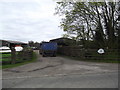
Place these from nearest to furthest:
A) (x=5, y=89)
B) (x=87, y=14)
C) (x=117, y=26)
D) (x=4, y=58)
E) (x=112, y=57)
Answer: (x=5, y=89) < (x=4, y=58) < (x=112, y=57) < (x=87, y=14) < (x=117, y=26)

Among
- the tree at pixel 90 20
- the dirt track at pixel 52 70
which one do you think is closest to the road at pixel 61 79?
the dirt track at pixel 52 70

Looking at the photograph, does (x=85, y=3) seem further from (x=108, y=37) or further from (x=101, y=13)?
(x=108, y=37)

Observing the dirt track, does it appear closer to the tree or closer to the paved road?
the paved road

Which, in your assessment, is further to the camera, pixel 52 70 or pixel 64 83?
pixel 52 70

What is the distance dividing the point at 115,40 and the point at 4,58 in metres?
16.1

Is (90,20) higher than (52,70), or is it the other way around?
(90,20)

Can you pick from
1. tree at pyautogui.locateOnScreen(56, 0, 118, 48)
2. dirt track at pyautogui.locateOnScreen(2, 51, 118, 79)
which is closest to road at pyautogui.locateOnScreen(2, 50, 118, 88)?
dirt track at pyautogui.locateOnScreen(2, 51, 118, 79)

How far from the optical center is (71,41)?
76.0ft

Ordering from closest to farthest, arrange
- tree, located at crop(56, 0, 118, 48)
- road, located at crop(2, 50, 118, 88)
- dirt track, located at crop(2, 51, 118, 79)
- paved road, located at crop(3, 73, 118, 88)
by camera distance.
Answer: paved road, located at crop(3, 73, 118, 88) < road, located at crop(2, 50, 118, 88) < dirt track, located at crop(2, 51, 118, 79) < tree, located at crop(56, 0, 118, 48)

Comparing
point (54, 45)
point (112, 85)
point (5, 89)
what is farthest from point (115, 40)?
point (5, 89)

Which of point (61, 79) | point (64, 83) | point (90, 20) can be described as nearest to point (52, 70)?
point (61, 79)

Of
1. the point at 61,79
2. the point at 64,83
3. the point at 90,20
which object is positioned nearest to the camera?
the point at 64,83

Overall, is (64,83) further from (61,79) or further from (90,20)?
(90,20)

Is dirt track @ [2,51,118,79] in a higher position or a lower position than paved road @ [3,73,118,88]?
lower
